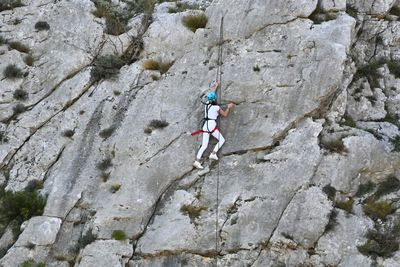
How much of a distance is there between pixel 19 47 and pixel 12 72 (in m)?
1.48

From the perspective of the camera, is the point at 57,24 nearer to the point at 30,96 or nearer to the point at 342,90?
the point at 30,96

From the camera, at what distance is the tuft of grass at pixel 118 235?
17.0 metres

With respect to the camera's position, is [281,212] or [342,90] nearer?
[281,212]

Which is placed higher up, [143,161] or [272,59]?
[272,59]

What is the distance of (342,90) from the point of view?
18.1m

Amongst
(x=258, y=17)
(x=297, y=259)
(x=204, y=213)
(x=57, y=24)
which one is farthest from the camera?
(x=57, y=24)

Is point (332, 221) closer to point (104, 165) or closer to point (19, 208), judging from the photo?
point (104, 165)

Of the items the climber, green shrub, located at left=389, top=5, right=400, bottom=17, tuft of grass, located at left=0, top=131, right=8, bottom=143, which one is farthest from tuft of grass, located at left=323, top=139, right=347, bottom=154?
tuft of grass, located at left=0, top=131, right=8, bottom=143

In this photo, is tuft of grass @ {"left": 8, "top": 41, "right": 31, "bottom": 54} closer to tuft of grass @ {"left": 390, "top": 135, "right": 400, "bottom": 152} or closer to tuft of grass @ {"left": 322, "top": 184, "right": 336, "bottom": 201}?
tuft of grass @ {"left": 322, "top": 184, "right": 336, "bottom": 201}

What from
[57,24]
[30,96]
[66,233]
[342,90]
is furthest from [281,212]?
[57,24]

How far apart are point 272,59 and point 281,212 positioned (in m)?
5.97

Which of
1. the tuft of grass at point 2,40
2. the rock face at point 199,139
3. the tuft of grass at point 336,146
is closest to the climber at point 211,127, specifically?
the rock face at point 199,139

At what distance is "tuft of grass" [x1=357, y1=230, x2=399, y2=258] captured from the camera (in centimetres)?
1523

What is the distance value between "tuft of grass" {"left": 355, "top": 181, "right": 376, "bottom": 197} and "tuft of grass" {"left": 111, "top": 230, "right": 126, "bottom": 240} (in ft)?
25.8
